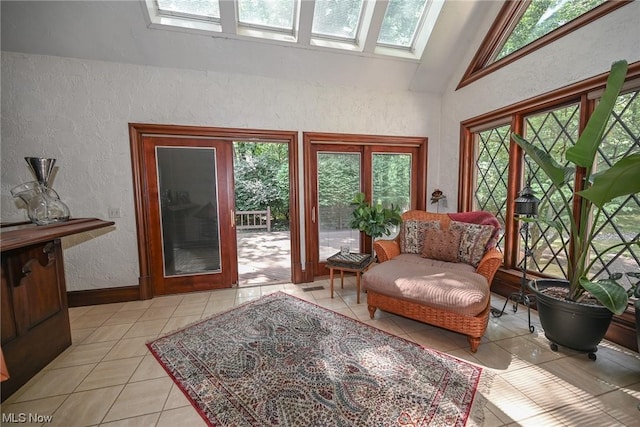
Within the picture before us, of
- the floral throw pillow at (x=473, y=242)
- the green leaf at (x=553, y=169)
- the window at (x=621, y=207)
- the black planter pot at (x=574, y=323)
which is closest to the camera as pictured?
the black planter pot at (x=574, y=323)

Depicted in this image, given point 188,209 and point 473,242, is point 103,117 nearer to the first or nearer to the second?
point 188,209

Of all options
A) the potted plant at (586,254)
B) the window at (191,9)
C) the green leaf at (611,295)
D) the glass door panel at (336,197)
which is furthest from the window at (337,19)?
the green leaf at (611,295)

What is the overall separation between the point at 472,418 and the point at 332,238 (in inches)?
105

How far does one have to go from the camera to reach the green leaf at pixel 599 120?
1.67 metres

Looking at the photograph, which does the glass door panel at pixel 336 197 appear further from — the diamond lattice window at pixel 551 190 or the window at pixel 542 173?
the diamond lattice window at pixel 551 190

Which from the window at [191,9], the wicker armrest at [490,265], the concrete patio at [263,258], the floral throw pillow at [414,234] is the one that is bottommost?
the concrete patio at [263,258]

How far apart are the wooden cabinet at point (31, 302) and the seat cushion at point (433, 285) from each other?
250 centimetres

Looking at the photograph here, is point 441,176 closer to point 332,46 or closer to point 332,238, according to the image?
point 332,238

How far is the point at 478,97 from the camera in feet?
11.1

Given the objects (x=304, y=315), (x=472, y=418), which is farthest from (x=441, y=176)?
(x=472, y=418)

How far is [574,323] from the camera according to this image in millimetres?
1927

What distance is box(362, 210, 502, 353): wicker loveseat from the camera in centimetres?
206

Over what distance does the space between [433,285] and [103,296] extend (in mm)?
3568

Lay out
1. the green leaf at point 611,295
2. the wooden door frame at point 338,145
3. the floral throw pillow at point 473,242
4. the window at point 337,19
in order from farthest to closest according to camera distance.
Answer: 1. the wooden door frame at point 338,145
2. the window at point 337,19
3. the floral throw pillow at point 473,242
4. the green leaf at point 611,295
